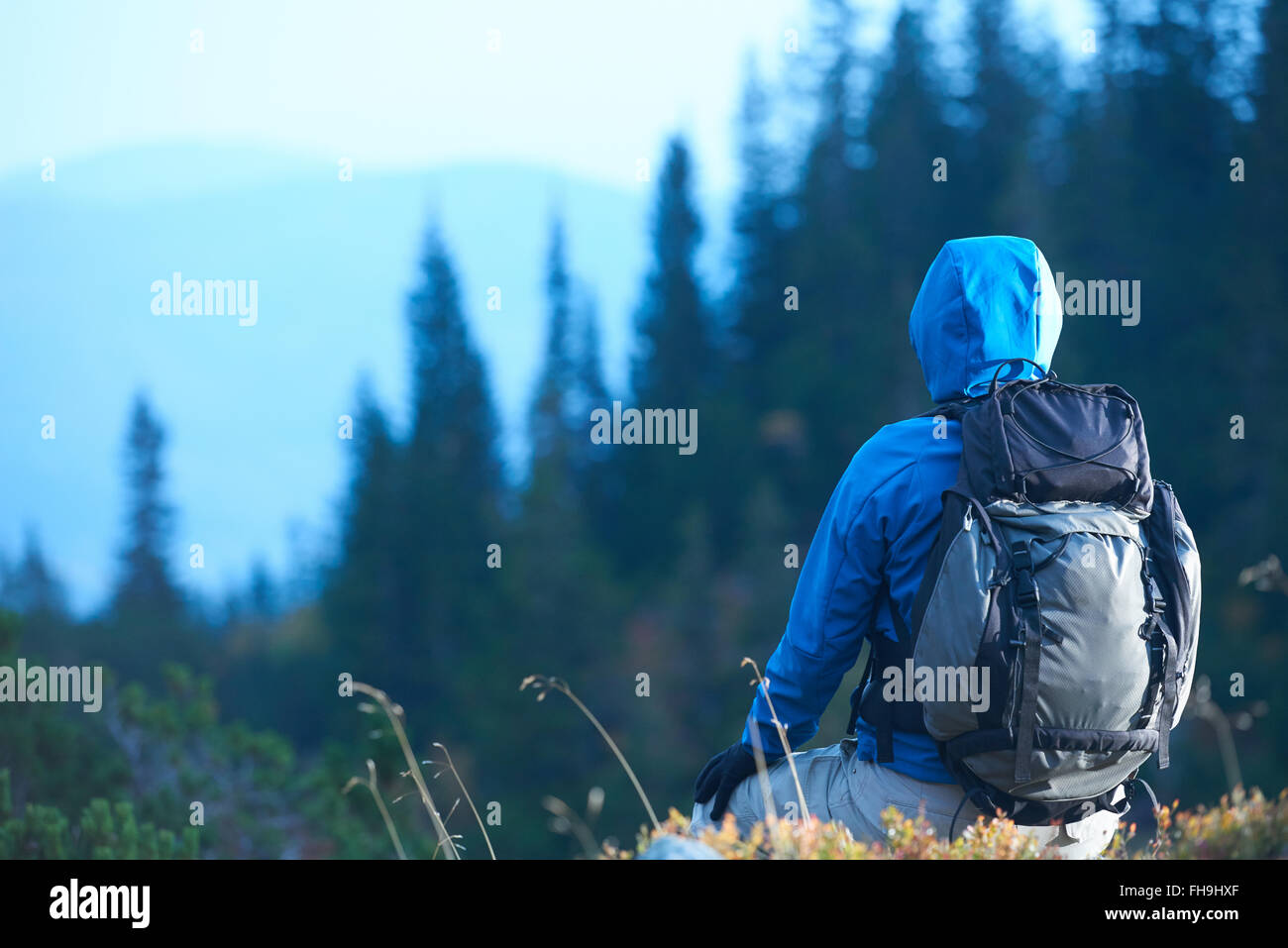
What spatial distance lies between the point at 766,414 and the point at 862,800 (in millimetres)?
43037

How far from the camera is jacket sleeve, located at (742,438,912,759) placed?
9.70 ft

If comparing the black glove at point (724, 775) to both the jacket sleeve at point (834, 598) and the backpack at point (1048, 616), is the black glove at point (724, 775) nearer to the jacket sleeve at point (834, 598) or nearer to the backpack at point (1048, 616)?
the jacket sleeve at point (834, 598)

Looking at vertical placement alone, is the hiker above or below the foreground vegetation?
above

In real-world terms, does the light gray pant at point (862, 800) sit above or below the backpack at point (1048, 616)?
below

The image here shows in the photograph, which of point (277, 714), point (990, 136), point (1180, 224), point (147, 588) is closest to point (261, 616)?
point (147, 588)

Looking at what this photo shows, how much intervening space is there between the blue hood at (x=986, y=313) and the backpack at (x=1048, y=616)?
22 cm

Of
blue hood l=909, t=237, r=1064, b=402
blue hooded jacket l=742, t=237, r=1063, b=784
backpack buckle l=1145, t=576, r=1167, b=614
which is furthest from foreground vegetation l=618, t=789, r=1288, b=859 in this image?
blue hood l=909, t=237, r=1064, b=402

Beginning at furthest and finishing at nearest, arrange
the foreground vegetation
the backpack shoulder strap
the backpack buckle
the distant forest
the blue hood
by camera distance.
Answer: the distant forest, the blue hood, the backpack shoulder strap, the backpack buckle, the foreground vegetation

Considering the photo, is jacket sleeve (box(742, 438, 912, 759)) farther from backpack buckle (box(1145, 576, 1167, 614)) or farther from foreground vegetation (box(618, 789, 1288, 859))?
backpack buckle (box(1145, 576, 1167, 614))

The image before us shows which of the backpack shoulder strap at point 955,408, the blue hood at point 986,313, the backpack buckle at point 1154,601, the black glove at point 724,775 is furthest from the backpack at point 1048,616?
the black glove at point 724,775

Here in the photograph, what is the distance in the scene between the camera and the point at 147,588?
5750 centimetres

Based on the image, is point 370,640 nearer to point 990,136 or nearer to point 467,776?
point 467,776

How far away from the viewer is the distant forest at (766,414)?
3284 cm
